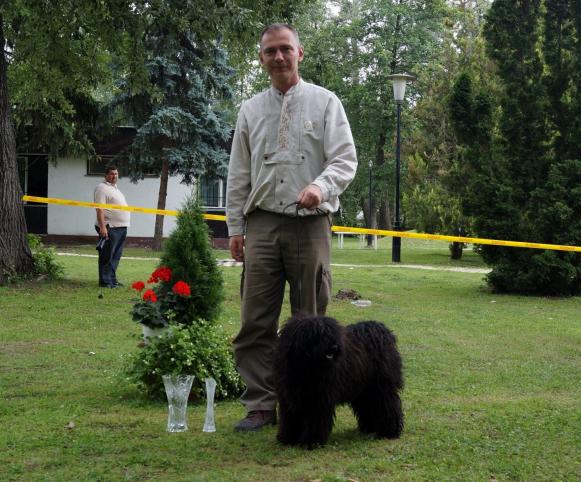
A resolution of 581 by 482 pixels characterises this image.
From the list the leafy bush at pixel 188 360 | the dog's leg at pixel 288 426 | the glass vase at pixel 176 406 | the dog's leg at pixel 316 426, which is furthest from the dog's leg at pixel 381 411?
the leafy bush at pixel 188 360

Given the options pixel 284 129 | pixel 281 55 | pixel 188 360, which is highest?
pixel 281 55

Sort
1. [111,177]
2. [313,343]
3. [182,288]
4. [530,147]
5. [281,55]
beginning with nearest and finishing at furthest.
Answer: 1. [313,343]
2. [281,55]
3. [182,288]
4. [111,177]
5. [530,147]

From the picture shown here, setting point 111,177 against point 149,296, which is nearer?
point 149,296

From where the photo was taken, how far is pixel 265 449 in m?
4.48

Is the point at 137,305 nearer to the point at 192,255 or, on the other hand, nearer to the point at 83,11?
the point at 192,255

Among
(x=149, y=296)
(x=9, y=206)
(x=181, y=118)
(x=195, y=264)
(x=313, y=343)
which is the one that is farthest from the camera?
(x=181, y=118)

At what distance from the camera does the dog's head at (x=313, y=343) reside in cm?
419

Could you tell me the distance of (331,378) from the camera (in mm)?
4293

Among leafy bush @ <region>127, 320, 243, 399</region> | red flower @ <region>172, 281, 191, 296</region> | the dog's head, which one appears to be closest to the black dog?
the dog's head

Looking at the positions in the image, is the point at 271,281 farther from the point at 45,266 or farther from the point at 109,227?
the point at 45,266

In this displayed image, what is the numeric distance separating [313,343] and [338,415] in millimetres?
1345

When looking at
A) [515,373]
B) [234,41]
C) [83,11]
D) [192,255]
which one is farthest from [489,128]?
[192,255]

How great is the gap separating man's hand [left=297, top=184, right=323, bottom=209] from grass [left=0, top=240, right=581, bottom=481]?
134 cm

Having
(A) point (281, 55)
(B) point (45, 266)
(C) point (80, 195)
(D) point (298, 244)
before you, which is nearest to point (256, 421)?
(D) point (298, 244)
